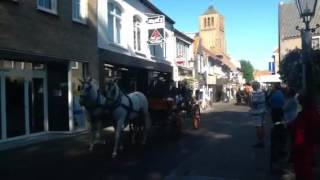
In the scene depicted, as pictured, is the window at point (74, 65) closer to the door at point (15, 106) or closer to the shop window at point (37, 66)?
the shop window at point (37, 66)

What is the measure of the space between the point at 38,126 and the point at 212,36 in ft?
362

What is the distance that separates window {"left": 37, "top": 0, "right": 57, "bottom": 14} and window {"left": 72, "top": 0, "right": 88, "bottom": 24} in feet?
5.63

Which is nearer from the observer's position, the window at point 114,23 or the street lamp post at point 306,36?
the street lamp post at point 306,36

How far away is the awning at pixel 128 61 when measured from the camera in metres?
23.7

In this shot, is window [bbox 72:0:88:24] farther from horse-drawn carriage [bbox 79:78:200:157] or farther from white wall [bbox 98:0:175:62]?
horse-drawn carriage [bbox 79:78:200:157]

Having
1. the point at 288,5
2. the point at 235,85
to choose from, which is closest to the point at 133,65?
the point at 288,5

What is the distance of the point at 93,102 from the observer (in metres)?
13.3

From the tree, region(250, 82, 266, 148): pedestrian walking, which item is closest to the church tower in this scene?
the tree

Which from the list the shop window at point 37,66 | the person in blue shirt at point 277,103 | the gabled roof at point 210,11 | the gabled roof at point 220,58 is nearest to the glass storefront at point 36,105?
the shop window at point 37,66

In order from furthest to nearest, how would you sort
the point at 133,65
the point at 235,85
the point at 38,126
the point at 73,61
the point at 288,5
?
the point at 235,85 < the point at 288,5 < the point at 133,65 < the point at 73,61 < the point at 38,126

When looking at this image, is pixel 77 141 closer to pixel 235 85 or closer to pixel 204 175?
pixel 204 175

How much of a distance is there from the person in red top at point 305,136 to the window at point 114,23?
698 inches

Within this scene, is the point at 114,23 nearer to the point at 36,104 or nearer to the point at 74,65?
the point at 74,65

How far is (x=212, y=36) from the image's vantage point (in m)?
126
